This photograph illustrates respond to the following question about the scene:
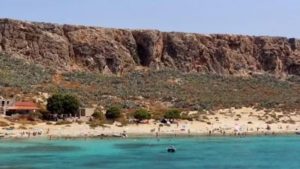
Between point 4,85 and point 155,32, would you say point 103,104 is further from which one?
point 155,32

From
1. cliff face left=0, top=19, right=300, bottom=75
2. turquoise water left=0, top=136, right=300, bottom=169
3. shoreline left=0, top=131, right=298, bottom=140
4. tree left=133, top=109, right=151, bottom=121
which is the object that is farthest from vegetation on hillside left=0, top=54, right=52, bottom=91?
turquoise water left=0, top=136, right=300, bottom=169

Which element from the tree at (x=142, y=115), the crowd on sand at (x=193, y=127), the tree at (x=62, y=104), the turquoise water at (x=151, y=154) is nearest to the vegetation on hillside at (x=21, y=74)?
the tree at (x=62, y=104)

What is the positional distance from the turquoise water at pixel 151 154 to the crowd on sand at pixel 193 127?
4790mm

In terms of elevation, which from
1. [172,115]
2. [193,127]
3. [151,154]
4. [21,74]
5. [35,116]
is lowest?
[151,154]

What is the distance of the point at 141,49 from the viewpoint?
123438 mm

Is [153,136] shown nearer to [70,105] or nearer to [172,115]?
[172,115]

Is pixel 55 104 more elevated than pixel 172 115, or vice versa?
pixel 55 104

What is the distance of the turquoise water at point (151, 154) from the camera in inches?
1917

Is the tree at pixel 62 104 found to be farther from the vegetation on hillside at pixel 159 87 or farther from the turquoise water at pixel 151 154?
the turquoise water at pixel 151 154

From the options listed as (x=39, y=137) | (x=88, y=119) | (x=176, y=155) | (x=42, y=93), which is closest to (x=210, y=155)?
(x=176, y=155)

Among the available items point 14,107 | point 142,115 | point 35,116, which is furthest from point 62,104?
point 142,115

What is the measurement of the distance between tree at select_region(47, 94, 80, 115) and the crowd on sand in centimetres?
347

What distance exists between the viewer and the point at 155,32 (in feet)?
405

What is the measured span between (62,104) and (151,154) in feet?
89.6
